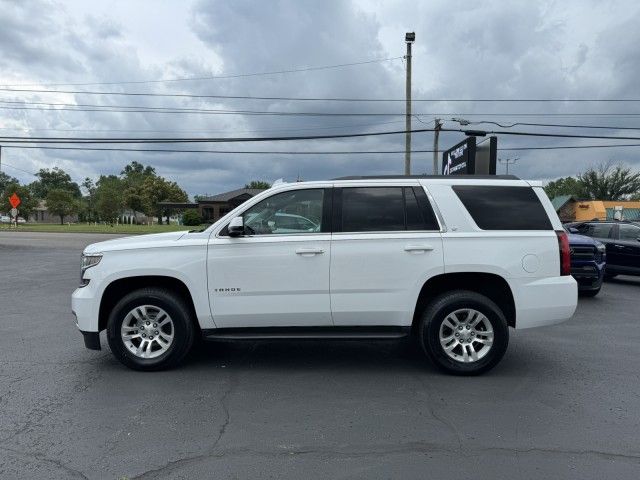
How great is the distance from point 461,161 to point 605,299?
8.86 m

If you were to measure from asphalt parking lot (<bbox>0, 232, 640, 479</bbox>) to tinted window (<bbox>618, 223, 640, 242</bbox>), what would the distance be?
7.01 meters

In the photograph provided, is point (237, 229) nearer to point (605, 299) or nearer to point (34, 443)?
point (34, 443)

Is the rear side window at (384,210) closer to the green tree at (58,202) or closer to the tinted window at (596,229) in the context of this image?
the tinted window at (596,229)

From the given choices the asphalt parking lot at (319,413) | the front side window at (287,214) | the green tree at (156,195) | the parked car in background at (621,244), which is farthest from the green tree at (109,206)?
the front side window at (287,214)

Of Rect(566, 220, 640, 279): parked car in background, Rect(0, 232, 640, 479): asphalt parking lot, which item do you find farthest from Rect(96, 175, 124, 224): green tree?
Rect(0, 232, 640, 479): asphalt parking lot

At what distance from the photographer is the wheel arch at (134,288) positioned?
17.1 feet

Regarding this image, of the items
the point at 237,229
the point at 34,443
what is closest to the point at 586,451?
the point at 237,229

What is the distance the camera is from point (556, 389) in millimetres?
4828

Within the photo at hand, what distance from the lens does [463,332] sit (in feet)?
16.8

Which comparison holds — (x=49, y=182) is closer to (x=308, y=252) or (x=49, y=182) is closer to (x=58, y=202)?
(x=58, y=202)

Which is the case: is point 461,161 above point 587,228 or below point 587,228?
above

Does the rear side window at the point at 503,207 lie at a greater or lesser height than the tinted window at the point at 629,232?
greater

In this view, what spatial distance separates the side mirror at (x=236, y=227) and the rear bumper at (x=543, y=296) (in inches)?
108

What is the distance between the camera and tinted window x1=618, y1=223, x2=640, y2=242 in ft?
40.6
